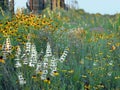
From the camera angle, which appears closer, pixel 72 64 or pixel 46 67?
pixel 46 67

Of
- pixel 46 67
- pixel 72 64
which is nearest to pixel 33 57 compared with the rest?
pixel 46 67

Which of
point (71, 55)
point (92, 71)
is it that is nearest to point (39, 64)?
point (92, 71)

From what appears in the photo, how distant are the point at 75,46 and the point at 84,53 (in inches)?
13.3

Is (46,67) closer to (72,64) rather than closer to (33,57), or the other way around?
(33,57)

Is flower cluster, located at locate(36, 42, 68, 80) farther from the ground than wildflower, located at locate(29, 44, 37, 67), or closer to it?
closer to it

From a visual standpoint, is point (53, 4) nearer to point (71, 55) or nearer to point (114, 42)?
point (114, 42)

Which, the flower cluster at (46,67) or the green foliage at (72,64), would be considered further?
the green foliage at (72,64)

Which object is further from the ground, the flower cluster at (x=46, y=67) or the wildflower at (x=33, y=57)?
the wildflower at (x=33, y=57)

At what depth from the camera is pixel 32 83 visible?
4410mm

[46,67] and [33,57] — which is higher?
[33,57]

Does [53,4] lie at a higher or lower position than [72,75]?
higher

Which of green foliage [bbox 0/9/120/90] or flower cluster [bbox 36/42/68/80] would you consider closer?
flower cluster [bbox 36/42/68/80]

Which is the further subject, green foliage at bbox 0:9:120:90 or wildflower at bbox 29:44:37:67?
green foliage at bbox 0:9:120:90

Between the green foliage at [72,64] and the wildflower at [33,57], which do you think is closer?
the wildflower at [33,57]
